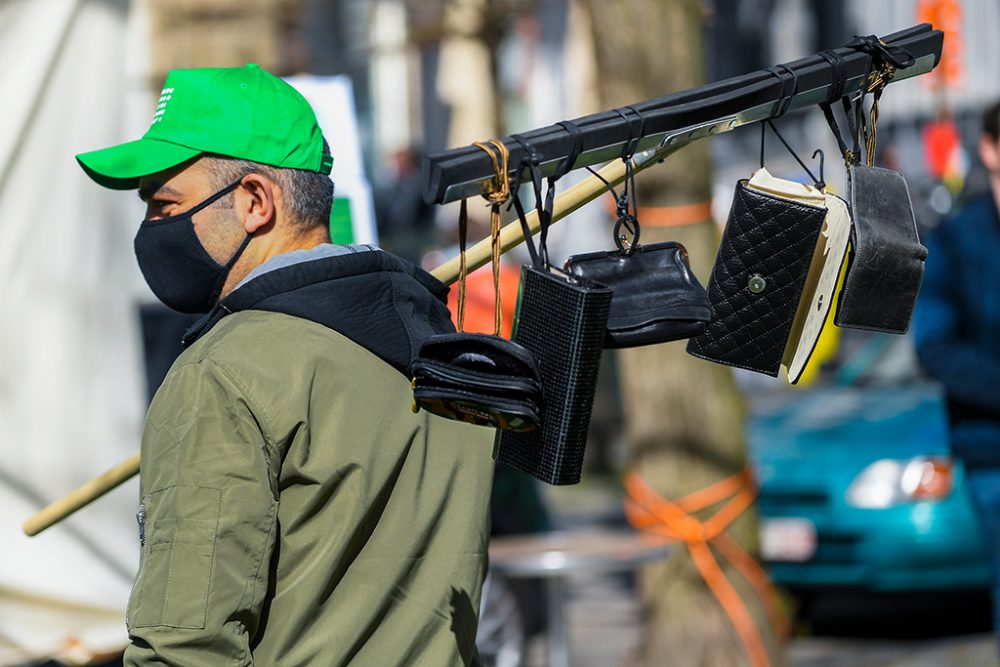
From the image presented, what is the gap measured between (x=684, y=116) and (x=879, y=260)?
1.19ft

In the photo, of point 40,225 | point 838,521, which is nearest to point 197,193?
point 40,225

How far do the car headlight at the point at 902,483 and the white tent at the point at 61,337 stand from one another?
3998 mm

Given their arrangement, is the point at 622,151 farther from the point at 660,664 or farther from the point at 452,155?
the point at 660,664

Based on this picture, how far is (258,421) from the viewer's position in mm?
2133

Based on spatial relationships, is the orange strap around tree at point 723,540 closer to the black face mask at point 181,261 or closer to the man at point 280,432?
the man at point 280,432

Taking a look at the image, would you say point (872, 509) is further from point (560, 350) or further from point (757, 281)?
point (560, 350)

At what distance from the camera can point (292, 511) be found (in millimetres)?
2180

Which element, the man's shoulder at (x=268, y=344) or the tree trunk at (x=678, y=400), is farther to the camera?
the tree trunk at (x=678, y=400)

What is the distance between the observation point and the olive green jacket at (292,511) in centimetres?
210

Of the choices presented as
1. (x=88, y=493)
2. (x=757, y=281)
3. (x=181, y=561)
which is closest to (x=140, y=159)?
(x=181, y=561)

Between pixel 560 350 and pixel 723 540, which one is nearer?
pixel 560 350

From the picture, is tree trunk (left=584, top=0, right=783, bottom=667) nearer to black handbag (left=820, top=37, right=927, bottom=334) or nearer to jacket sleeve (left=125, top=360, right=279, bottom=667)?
black handbag (left=820, top=37, right=927, bottom=334)

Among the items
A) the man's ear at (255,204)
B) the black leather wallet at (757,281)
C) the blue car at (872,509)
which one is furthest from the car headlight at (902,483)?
the man's ear at (255,204)

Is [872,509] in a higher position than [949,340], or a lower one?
lower
